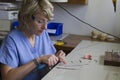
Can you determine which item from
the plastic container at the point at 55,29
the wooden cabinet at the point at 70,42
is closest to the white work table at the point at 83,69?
the wooden cabinet at the point at 70,42

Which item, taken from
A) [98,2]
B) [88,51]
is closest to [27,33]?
[88,51]

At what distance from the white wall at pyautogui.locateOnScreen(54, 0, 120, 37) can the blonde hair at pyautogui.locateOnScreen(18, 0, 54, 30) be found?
43.0 inches

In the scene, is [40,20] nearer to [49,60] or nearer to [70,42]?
[49,60]

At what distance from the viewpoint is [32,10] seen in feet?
4.75

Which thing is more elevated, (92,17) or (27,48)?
(92,17)

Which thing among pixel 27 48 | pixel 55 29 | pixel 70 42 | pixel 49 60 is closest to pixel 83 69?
pixel 49 60

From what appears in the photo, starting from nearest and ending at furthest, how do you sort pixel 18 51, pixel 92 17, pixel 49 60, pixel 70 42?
pixel 49 60 → pixel 18 51 → pixel 70 42 → pixel 92 17

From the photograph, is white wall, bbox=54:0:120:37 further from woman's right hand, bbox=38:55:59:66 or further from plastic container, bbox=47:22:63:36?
woman's right hand, bbox=38:55:59:66

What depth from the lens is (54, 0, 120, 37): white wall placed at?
2428 mm

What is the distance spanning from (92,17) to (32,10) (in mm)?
1174

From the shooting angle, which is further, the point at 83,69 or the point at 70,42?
the point at 70,42

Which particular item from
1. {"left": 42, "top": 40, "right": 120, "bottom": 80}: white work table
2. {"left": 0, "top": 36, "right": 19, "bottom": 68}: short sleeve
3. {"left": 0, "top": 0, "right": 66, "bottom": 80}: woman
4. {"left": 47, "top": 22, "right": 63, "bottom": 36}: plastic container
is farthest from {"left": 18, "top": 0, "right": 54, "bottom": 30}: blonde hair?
{"left": 47, "top": 22, "right": 63, "bottom": 36}: plastic container

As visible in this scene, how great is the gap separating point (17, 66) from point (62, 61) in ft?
0.94

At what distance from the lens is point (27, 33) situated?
1.56m
